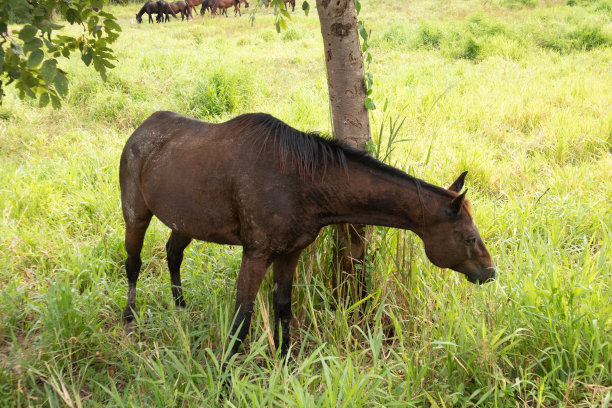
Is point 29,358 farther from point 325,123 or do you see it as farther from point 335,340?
point 325,123

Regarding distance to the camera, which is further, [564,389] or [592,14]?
[592,14]

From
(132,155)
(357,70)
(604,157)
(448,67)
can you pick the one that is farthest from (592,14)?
(132,155)

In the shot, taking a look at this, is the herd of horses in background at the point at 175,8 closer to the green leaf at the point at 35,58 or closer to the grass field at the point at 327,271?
the grass field at the point at 327,271

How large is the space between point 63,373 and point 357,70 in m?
2.50

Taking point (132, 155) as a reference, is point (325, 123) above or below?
below

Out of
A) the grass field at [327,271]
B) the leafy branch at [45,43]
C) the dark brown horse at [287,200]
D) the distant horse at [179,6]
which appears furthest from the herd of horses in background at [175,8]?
the dark brown horse at [287,200]

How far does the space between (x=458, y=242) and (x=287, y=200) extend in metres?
0.93

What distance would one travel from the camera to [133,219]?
11.1 ft

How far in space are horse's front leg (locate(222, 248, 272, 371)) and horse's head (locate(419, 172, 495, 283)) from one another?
0.89 metres

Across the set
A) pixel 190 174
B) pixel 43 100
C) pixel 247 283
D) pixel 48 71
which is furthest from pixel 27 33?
pixel 247 283

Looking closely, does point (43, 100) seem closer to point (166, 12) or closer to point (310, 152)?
point (310, 152)

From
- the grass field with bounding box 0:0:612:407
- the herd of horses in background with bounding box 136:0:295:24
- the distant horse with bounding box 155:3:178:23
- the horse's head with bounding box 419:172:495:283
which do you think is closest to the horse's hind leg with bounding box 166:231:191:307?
the grass field with bounding box 0:0:612:407

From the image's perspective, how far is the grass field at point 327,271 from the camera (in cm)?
246

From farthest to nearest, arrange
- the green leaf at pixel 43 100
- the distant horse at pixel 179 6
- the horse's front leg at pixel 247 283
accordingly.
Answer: the distant horse at pixel 179 6
the horse's front leg at pixel 247 283
the green leaf at pixel 43 100
